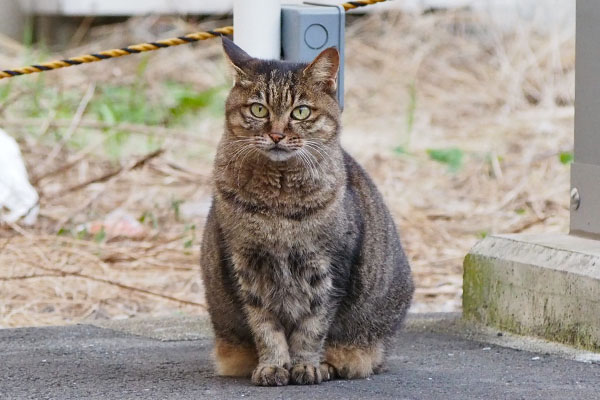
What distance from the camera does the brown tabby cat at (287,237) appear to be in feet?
9.00

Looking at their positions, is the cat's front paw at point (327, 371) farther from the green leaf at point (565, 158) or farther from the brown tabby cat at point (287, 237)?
the green leaf at point (565, 158)

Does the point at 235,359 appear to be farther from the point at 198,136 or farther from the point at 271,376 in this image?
the point at 198,136

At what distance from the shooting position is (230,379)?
2.87 m

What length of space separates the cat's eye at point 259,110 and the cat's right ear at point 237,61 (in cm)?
10

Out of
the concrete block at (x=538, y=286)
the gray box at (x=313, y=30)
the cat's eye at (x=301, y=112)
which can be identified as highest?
the gray box at (x=313, y=30)

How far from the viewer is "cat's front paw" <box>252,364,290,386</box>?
2734 mm

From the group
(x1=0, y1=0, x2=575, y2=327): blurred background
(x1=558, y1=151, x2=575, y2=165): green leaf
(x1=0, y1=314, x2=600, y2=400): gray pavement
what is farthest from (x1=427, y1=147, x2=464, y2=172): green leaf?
(x1=0, y1=314, x2=600, y2=400): gray pavement

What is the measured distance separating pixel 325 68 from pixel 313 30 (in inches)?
21.6

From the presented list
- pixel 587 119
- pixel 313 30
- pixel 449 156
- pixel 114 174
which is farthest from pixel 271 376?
pixel 449 156

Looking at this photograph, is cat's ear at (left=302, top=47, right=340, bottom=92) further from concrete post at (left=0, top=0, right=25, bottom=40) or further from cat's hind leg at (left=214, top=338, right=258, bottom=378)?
concrete post at (left=0, top=0, right=25, bottom=40)

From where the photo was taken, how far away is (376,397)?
103 inches

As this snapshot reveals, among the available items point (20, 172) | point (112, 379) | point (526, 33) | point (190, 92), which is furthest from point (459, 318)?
point (526, 33)

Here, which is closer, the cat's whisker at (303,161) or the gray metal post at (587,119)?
the cat's whisker at (303,161)

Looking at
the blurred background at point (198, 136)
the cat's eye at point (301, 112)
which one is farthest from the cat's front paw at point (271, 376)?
the blurred background at point (198, 136)
